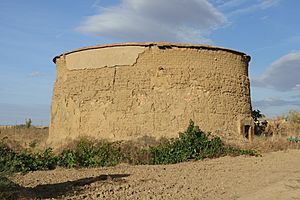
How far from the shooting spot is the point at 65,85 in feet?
61.2

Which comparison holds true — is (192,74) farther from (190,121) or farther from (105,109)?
(105,109)

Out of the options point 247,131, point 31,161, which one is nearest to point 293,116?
point 247,131

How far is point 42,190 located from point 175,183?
3000mm

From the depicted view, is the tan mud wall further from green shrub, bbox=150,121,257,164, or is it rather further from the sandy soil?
the sandy soil

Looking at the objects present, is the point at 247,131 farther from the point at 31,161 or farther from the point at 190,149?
the point at 31,161

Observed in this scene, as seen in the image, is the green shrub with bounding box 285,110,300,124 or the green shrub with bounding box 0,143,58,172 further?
the green shrub with bounding box 285,110,300,124

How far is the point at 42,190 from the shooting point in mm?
8234

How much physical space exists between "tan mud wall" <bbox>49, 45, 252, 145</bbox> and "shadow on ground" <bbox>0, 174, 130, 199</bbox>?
7.40 metres

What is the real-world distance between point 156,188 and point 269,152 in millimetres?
8892

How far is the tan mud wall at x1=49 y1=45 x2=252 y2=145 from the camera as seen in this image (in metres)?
16.9

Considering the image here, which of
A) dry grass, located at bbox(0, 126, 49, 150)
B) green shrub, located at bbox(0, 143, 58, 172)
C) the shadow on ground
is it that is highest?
dry grass, located at bbox(0, 126, 49, 150)

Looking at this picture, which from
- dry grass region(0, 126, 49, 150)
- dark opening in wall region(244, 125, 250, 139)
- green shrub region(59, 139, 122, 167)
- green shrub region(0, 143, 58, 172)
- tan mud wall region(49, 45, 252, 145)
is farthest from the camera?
dry grass region(0, 126, 49, 150)

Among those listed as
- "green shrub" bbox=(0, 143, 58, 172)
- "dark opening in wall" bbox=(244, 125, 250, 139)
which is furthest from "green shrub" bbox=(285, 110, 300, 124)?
"green shrub" bbox=(0, 143, 58, 172)

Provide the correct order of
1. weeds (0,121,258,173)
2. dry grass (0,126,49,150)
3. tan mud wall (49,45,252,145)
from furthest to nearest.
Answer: dry grass (0,126,49,150)
tan mud wall (49,45,252,145)
weeds (0,121,258,173)
